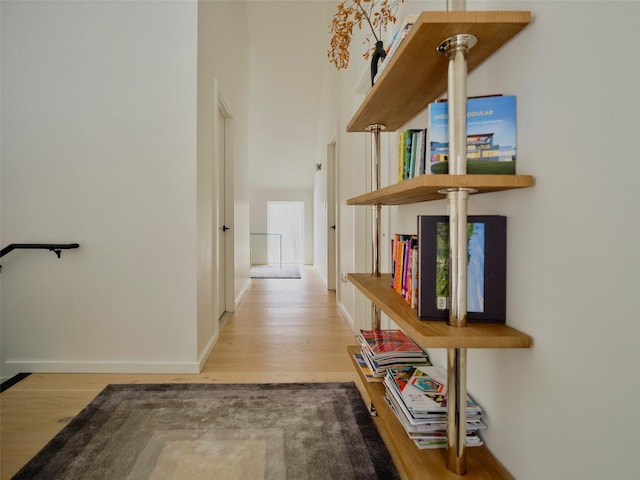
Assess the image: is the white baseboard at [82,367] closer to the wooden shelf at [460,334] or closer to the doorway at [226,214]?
the doorway at [226,214]

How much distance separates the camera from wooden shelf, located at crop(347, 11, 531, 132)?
810 millimetres

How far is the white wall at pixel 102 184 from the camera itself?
2.32m

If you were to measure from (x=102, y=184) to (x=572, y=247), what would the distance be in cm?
254

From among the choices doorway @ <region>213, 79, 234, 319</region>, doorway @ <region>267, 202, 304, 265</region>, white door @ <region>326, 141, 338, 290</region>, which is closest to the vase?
doorway @ <region>213, 79, 234, 319</region>

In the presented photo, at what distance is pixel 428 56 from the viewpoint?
3.17 ft

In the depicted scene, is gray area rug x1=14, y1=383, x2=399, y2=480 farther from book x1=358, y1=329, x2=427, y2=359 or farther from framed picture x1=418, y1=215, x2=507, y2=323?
framed picture x1=418, y1=215, x2=507, y2=323

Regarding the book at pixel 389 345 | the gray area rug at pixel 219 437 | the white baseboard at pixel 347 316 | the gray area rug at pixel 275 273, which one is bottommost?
the gray area rug at pixel 219 437

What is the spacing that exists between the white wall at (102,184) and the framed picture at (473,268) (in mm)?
1797

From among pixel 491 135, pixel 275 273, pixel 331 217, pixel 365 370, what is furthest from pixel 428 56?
pixel 275 273

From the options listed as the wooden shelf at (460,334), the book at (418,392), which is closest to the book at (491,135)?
the wooden shelf at (460,334)

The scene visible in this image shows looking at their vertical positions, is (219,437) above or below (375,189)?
below

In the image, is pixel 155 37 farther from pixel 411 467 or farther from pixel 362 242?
pixel 411 467

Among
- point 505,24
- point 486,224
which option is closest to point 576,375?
point 486,224

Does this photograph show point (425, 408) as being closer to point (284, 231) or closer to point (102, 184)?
point (102, 184)
